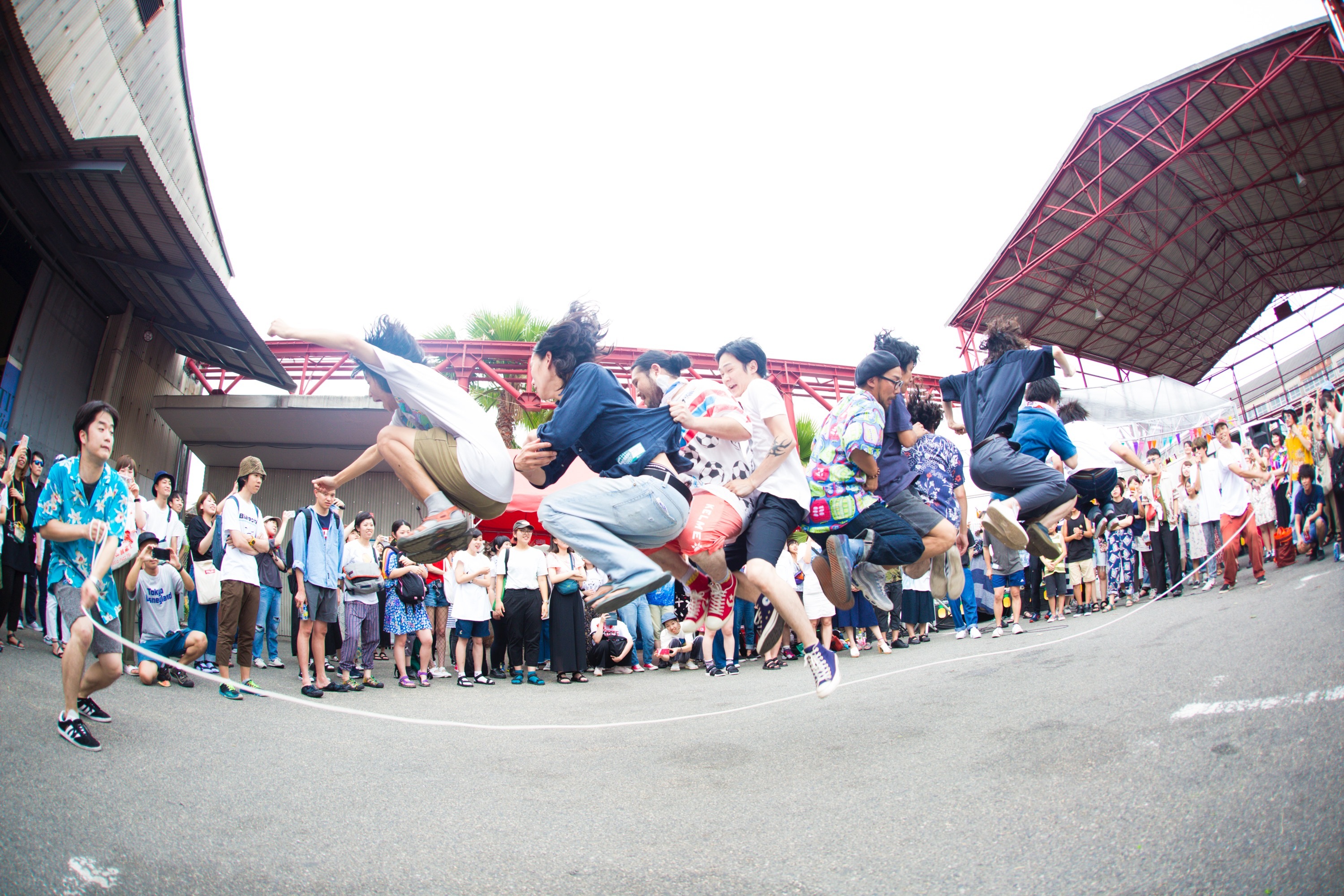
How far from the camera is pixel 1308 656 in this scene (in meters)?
4.18

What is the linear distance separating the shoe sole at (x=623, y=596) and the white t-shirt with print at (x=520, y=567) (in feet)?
18.0

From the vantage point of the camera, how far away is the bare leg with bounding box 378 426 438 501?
3.65m

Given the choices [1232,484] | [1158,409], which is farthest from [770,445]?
[1158,409]

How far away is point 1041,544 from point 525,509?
20.3 feet

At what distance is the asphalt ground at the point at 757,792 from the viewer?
261 cm

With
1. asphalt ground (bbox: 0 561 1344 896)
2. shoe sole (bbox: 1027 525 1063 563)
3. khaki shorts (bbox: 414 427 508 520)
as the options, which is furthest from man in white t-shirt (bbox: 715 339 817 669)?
shoe sole (bbox: 1027 525 1063 563)

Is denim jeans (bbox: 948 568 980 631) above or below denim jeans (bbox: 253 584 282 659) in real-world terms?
below

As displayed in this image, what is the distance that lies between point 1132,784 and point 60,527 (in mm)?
5897

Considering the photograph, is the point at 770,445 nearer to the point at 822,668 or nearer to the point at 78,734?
the point at 822,668

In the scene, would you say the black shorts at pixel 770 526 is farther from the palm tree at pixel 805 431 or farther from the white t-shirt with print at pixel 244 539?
the palm tree at pixel 805 431

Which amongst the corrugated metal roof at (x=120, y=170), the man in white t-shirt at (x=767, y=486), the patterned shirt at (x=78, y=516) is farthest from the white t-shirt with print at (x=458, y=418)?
the corrugated metal roof at (x=120, y=170)

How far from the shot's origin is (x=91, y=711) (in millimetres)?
4637

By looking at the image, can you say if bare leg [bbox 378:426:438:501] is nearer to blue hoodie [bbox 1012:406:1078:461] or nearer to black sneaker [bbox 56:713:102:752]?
black sneaker [bbox 56:713:102:752]

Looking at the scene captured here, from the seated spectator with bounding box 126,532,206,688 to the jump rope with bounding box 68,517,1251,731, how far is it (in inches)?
5.0
